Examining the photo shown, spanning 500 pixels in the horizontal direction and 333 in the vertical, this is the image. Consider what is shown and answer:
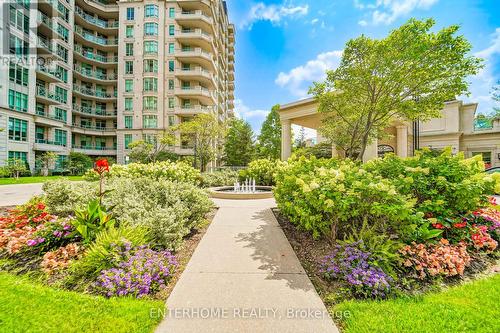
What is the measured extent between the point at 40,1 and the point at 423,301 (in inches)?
1750

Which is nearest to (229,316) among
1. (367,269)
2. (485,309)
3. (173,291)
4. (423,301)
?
(173,291)

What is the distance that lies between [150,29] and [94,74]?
42.7 feet

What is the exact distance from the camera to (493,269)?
3566mm

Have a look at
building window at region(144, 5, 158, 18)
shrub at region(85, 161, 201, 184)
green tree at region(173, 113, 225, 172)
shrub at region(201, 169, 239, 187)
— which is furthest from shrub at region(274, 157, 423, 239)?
building window at region(144, 5, 158, 18)

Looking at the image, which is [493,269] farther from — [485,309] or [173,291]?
[173,291]

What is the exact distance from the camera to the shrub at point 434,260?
317 cm

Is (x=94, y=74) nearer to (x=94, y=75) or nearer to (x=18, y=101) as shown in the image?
(x=94, y=75)

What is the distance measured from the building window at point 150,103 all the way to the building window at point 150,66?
421cm

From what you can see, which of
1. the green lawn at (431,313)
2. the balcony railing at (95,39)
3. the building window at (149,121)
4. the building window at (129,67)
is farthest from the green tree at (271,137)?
the green lawn at (431,313)

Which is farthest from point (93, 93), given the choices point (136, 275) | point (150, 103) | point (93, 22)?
point (136, 275)

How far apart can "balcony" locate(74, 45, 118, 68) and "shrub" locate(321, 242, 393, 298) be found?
44.8m

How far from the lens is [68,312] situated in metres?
2.39

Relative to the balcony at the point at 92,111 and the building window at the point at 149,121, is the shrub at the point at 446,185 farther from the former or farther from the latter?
the balcony at the point at 92,111

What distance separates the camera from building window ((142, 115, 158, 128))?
31.9 metres
